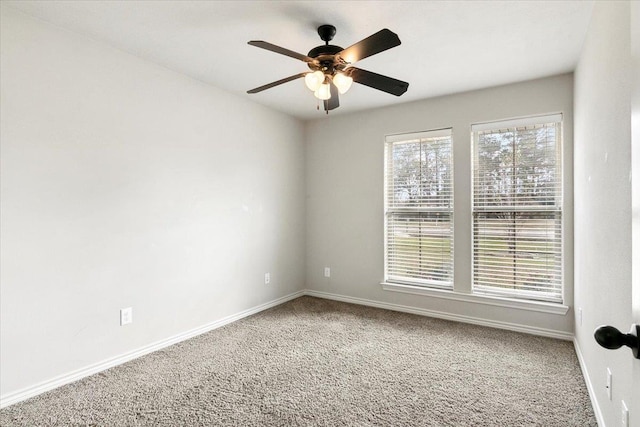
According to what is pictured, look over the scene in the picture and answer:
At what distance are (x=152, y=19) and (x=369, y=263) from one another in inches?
130

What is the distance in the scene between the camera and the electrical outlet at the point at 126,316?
8.97 feet

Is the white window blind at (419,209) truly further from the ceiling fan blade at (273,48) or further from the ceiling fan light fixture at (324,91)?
the ceiling fan blade at (273,48)

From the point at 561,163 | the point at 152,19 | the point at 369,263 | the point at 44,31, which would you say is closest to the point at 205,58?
the point at 152,19

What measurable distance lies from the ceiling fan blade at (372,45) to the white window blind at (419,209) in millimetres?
2075

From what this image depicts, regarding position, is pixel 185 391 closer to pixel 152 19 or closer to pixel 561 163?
pixel 152 19

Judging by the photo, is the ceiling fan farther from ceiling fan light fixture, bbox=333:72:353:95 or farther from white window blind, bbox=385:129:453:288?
white window blind, bbox=385:129:453:288

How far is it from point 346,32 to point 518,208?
238cm

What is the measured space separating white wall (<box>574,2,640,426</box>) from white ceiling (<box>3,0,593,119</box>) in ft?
1.08

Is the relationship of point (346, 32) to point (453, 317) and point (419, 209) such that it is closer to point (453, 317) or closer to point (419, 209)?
point (419, 209)

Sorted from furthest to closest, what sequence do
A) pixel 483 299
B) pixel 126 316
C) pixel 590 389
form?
pixel 483 299
pixel 126 316
pixel 590 389

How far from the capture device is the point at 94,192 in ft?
8.39

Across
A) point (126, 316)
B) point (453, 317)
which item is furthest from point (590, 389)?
point (126, 316)

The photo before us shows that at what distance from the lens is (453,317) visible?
3.74 metres

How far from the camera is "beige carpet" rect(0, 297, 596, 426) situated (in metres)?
1.99
